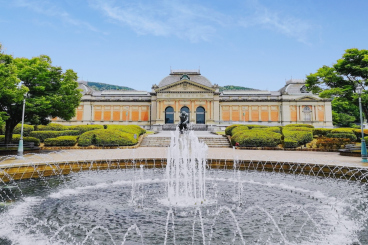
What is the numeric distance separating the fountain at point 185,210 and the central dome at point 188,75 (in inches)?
1637

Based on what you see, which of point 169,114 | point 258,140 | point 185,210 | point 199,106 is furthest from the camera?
point 169,114

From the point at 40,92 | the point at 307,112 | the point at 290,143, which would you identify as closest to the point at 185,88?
the point at 307,112

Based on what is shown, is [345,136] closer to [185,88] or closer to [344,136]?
[344,136]

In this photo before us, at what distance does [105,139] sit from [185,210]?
15.7 meters

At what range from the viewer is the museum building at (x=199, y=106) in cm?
4841

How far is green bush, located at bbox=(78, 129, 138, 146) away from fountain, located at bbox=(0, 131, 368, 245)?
10.3m

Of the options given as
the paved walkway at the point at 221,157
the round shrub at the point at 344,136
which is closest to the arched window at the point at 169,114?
the round shrub at the point at 344,136

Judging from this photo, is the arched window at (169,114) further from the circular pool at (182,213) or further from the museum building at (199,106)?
the circular pool at (182,213)

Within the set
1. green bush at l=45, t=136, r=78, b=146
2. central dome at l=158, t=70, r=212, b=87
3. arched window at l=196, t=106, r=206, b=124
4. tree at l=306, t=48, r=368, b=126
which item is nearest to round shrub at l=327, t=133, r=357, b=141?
tree at l=306, t=48, r=368, b=126

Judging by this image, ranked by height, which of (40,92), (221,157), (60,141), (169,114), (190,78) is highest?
(190,78)

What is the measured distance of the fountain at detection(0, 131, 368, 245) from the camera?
14.1 feet

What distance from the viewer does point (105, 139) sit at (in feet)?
66.1

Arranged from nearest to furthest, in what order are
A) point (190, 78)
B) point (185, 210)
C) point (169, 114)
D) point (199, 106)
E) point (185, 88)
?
1. point (185, 210)
2. point (185, 88)
3. point (199, 106)
4. point (169, 114)
5. point (190, 78)

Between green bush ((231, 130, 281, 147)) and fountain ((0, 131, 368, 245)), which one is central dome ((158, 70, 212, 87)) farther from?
fountain ((0, 131, 368, 245))
